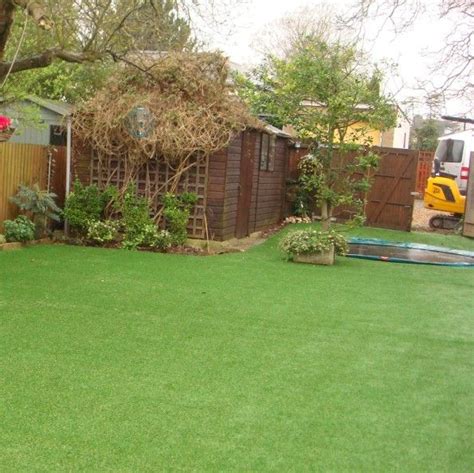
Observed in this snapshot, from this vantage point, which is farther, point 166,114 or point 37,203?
point 166,114

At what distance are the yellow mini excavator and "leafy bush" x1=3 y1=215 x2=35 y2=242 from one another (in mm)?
11160

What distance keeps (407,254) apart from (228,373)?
8698mm

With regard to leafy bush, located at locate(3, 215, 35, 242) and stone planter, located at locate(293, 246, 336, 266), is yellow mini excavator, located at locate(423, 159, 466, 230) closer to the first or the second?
stone planter, located at locate(293, 246, 336, 266)

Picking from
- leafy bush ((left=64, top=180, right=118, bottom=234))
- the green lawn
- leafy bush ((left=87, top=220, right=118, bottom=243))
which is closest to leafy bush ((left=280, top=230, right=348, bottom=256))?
the green lawn

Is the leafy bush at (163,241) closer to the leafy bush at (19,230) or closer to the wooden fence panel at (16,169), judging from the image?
the leafy bush at (19,230)

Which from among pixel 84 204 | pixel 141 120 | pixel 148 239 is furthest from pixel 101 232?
pixel 141 120

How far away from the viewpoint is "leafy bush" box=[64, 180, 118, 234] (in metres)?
12.5

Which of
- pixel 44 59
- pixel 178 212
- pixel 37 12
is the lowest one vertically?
pixel 178 212

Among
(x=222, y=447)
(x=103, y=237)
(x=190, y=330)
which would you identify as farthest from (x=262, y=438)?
(x=103, y=237)

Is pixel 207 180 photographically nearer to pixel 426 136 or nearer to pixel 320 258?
pixel 320 258

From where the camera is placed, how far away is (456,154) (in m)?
20.0

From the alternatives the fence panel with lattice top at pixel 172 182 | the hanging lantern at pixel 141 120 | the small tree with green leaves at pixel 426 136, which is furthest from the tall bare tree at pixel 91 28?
the small tree with green leaves at pixel 426 136

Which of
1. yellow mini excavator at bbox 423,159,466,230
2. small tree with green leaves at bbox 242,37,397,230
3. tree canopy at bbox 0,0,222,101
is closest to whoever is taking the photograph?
tree canopy at bbox 0,0,222,101

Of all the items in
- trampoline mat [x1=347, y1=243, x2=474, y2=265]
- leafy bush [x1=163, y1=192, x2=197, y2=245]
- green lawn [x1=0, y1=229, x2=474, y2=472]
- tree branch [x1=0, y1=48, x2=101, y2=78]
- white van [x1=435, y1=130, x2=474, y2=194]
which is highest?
tree branch [x1=0, y1=48, x2=101, y2=78]
